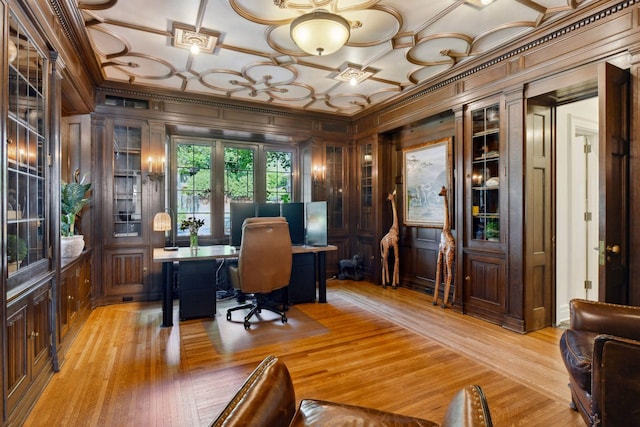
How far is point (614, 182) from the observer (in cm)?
254

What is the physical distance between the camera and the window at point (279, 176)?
20.4 feet

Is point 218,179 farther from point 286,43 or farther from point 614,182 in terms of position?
point 614,182

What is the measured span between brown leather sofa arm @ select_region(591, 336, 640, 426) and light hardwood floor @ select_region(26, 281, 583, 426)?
2.37 feet

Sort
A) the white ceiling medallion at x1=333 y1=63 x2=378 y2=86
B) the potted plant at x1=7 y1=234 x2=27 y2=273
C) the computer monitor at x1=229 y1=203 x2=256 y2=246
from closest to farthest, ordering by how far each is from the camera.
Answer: the potted plant at x1=7 y1=234 x2=27 y2=273, the white ceiling medallion at x1=333 y1=63 x2=378 y2=86, the computer monitor at x1=229 y1=203 x2=256 y2=246

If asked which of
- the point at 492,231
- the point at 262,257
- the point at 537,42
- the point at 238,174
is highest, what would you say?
the point at 537,42

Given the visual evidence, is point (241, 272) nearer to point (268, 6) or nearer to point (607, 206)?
point (268, 6)

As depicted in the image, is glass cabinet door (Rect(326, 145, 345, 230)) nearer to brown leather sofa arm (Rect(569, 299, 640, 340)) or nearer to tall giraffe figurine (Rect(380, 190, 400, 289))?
tall giraffe figurine (Rect(380, 190, 400, 289))

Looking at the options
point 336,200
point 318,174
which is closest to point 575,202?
point 336,200

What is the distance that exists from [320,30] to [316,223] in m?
2.62

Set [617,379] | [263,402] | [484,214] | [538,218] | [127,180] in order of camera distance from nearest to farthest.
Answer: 1. [263,402]
2. [617,379]
3. [538,218]
4. [484,214]
5. [127,180]

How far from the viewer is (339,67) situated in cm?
411

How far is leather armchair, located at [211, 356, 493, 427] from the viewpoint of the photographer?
98cm

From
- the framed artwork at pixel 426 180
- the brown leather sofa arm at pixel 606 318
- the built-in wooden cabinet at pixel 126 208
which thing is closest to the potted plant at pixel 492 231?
the framed artwork at pixel 426 180

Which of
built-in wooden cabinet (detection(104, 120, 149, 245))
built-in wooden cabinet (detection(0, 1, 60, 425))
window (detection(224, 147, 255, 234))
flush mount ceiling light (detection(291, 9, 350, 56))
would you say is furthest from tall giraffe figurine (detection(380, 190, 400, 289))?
built-in wooden cabinet (detection(0, 1, 60, 425))
